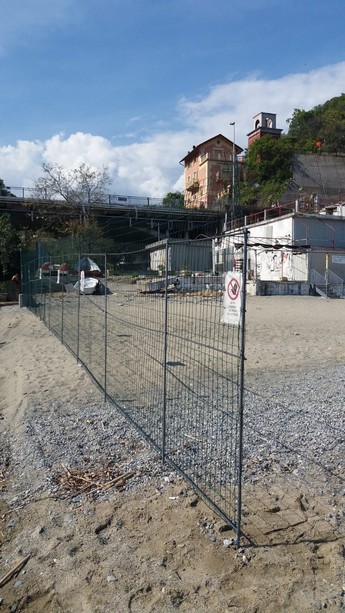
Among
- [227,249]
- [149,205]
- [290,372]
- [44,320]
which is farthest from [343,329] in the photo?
[149,205]

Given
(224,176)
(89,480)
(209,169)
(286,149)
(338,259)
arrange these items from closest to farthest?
(89,480), (338,259), (286,149), (224,176), (209,169)

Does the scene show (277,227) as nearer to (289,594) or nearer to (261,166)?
(261,166)

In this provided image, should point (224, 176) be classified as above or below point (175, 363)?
above

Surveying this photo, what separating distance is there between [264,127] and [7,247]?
53.0 meters

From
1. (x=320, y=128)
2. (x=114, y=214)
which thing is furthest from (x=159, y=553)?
(x=320, y=128)

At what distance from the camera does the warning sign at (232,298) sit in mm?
3574

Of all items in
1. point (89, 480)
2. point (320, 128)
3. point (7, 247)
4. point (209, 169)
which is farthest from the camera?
point (320, 128)

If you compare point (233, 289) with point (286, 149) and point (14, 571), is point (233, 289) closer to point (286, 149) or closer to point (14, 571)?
point (14, 571)

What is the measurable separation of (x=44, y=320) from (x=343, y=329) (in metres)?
8.89

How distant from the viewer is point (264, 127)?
71812 mm

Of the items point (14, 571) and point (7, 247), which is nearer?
point (14, 571)

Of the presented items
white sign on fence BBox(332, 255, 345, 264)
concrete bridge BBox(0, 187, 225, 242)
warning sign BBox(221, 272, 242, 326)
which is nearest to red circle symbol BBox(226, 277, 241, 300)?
warning sign BBox(221, 272, 242, 326)

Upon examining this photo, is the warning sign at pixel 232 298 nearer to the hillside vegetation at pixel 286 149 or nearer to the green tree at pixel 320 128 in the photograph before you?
the hillside vegetation at pixel 286 149

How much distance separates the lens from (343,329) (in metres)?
15.7
